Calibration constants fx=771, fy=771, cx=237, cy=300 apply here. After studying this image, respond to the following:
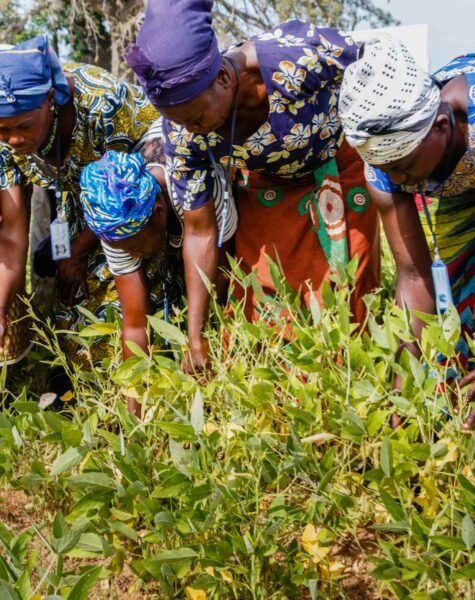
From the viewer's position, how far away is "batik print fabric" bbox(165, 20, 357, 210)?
201cm

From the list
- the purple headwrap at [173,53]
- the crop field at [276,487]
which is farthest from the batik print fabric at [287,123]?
the crop field at [276,487]

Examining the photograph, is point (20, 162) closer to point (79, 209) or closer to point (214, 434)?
point (79, 209)

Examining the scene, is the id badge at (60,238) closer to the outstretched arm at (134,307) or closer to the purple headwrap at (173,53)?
the outstretched arm at (134,307)

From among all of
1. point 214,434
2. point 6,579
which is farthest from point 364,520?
point 6,579

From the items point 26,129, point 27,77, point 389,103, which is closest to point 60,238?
point 26,129

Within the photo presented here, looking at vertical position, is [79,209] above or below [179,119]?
below

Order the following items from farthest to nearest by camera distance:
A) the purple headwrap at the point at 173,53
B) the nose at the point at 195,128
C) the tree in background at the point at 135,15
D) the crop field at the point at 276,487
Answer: the tree in background at the point at 135,15, the nose at the point at 195,128, the purple headwrap at the point at 173,53, the crop field at the point at 276,487

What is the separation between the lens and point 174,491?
1.52m

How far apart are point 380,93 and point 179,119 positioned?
0.49 m

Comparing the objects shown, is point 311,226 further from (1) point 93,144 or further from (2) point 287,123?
(1) point 93,144

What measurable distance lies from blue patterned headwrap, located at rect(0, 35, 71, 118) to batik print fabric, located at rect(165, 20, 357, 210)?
409mm

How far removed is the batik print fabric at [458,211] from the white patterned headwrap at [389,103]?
0.52 feet

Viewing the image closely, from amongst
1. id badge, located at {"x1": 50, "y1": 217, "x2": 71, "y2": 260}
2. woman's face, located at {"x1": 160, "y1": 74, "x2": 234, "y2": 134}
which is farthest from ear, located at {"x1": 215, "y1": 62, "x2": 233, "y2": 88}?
id badge, located at {"x1": 50, "y1": 217, "x2": 71, "y2": 260}

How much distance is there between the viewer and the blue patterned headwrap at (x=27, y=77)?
218cm
